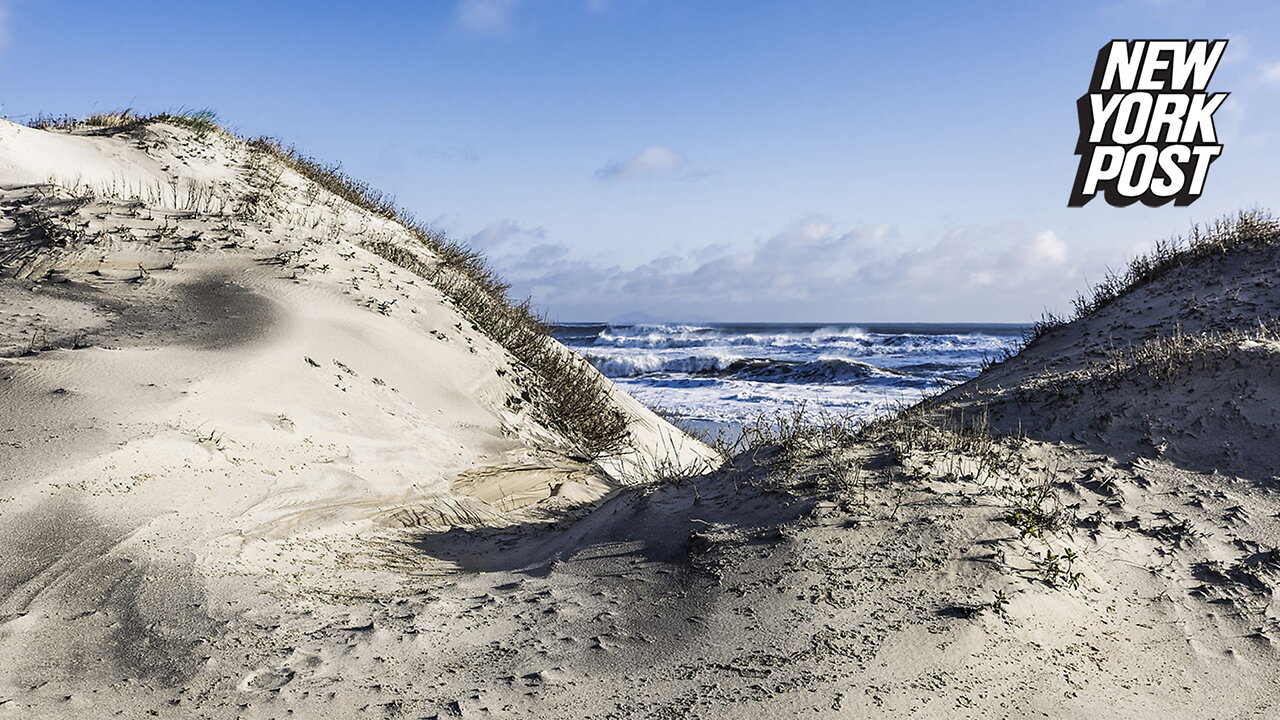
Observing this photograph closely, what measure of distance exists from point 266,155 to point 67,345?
697 cm

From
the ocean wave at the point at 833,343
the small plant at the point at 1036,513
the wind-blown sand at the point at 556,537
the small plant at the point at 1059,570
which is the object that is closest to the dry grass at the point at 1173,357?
the wind-blown sand at the point at 556,537

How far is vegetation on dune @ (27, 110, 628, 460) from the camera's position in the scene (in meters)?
9.32

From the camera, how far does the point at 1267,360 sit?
20.9ft

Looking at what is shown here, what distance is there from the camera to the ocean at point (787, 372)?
20.9 m

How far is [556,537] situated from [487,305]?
5481 millimetres

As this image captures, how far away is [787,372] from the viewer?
29.5m

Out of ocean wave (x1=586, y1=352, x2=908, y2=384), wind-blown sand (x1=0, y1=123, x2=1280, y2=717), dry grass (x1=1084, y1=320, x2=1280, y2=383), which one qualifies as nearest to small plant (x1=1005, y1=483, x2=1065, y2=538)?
wind-blown sand (x1=0, y1=123, x2=1280, y2=717)

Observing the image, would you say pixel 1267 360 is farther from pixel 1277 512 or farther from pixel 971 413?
pixel 971 413

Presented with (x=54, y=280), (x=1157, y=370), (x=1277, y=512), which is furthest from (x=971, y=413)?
(x=54, y=280)

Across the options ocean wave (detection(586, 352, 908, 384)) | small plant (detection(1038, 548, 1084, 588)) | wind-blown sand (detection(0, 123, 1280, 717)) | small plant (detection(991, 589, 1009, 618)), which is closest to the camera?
wind-blown sand (detection(0, 123, 1280, 717))

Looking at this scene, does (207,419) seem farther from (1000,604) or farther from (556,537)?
(1000,604)

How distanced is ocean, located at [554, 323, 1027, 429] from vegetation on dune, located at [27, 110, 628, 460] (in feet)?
5.09

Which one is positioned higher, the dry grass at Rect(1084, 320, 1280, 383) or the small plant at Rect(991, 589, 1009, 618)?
the dry grass at Rect(1084, 320, 1280, 383)

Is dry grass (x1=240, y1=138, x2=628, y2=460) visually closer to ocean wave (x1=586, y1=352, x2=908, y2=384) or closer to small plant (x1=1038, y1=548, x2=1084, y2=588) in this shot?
small plant (x1=1038, y1=548, x2=1084, y2=588)
